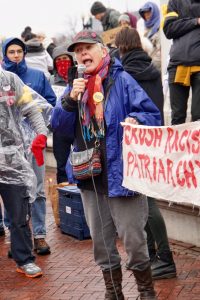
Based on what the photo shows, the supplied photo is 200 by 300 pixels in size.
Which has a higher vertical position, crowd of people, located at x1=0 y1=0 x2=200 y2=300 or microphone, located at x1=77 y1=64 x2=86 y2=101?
microphone, located at x1=77 y1=64 x2=86 y2=101

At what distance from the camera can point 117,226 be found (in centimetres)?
492

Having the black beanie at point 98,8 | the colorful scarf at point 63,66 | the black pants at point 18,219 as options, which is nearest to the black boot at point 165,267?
the black pants at point 18,219

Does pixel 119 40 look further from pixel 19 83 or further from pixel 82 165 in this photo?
pixel 82 165

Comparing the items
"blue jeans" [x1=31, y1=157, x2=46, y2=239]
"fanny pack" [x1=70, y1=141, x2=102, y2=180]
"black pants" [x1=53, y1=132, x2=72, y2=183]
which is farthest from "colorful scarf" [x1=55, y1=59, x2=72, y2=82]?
"fanny pack" [x1=70, y1=141, x2=102, y2=180]

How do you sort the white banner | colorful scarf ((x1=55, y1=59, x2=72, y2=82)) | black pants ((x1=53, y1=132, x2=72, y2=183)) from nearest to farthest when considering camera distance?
the white banner, black pants ((x1=53, y1=132, x2=72, y2=183)), colorful scarf ((x1=55, y1=59, x2=72, y2=82))

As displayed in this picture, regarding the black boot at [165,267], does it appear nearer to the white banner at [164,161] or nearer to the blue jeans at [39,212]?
the white banner at [164,161]

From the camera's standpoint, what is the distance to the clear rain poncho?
615cm

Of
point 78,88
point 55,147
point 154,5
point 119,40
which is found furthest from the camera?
point 154,5

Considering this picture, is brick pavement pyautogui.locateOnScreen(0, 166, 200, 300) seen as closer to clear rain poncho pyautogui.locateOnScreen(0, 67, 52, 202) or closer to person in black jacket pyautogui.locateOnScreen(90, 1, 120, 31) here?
clear rain poncho pyautogui.locateOnScreen(0, 67, 52, 202)

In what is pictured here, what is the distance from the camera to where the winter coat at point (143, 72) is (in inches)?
239

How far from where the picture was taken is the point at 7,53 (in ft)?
23.0

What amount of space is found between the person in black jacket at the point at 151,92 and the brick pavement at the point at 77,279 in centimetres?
16

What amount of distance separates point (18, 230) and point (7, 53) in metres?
1.83

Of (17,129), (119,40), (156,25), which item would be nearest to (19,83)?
(17,129)
